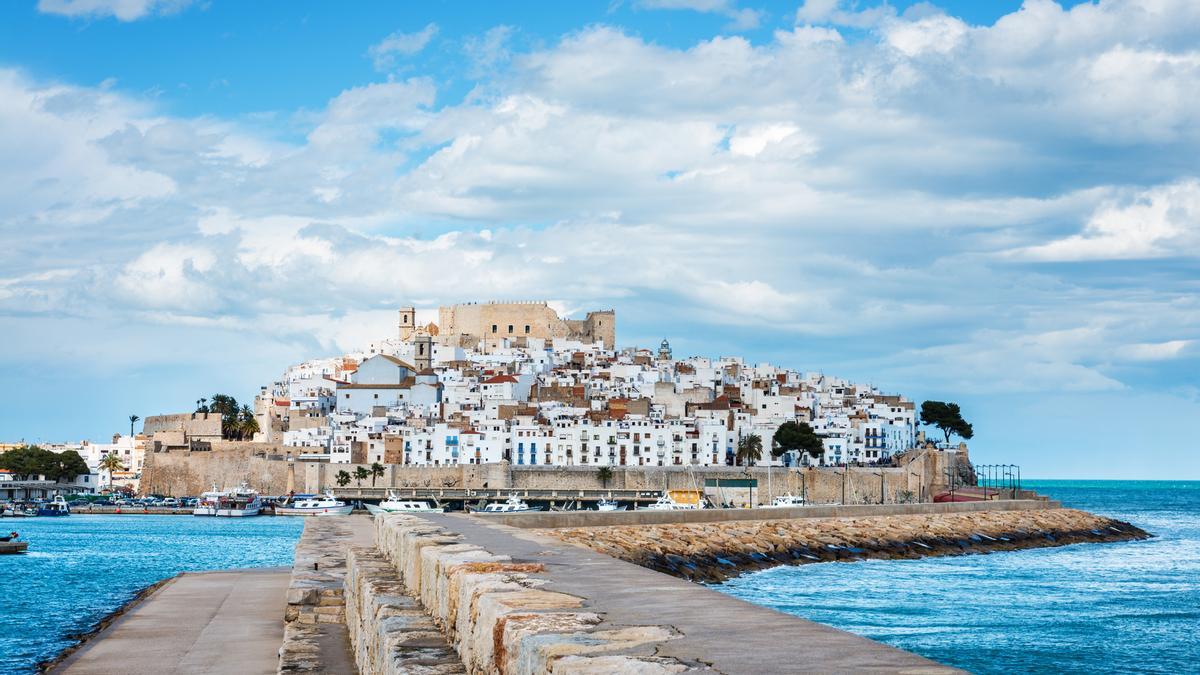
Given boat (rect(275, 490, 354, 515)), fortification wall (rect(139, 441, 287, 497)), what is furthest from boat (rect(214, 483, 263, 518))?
fortification wall (rect(139, 441, 287, 497))

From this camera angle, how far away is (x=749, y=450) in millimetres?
93500

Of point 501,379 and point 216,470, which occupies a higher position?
point 501,379

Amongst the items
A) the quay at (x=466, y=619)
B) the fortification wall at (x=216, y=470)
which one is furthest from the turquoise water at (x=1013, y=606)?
the fortification wall at (x=216, y=470)

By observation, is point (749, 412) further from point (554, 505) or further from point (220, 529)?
point (220, 529)

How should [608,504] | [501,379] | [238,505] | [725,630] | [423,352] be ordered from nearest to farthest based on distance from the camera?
[725,630] → [608,504] → [238,505] → [501,379] → [423,352]

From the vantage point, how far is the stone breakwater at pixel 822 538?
28203 mm

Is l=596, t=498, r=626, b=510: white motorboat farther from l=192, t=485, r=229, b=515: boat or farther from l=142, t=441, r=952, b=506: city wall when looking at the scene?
l=192, t=485, r=229, b=515: boat

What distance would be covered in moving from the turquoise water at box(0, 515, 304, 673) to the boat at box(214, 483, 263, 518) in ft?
9.85

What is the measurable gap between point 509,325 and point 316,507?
63996 millimetres

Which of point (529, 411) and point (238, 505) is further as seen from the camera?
point (529, 411)

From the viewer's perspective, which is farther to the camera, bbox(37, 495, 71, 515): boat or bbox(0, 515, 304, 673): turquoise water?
bbox(37, 495, 71, 515): boat

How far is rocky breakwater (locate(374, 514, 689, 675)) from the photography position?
4.50 metres

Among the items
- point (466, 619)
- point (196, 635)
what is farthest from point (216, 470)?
point (466, 619)

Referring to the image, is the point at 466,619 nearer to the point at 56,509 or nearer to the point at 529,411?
the point at 56,509
